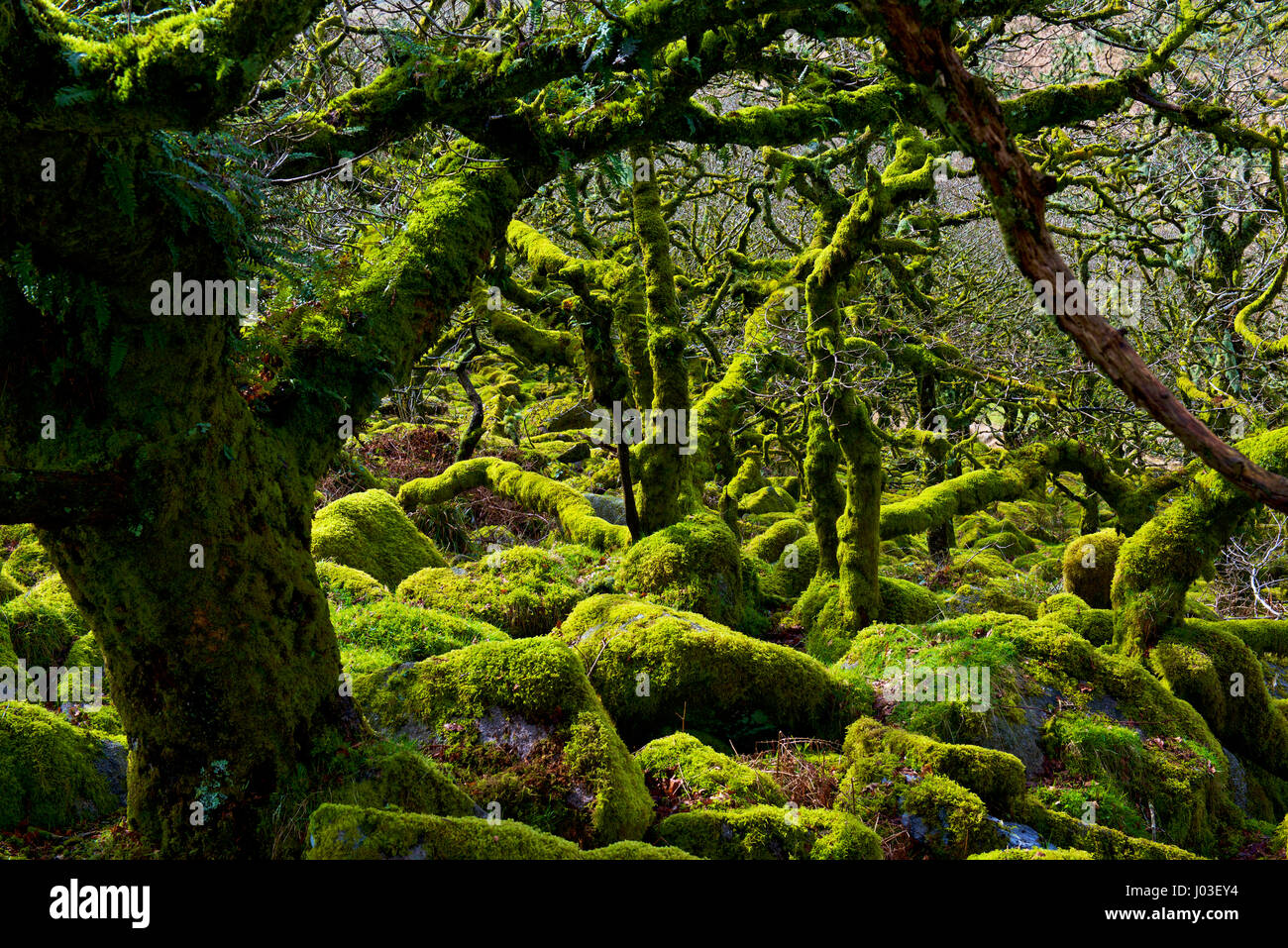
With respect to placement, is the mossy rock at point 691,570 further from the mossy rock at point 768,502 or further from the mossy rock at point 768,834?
the mossy rock at point 768,502

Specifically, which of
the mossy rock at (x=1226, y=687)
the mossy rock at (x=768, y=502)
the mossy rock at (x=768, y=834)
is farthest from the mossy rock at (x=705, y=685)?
the mossy rock at (x=768, y=502)

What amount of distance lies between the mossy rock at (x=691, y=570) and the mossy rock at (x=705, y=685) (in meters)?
2.21

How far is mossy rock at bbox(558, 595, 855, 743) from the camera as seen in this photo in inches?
264

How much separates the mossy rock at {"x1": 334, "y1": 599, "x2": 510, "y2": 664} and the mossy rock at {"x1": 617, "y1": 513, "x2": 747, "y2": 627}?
2045 mm

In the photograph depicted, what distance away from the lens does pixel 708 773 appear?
17.8 ft

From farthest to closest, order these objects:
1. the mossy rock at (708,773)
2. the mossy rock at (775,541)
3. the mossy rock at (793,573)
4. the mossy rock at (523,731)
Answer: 1. the mossy rock at (775,541)
2. the mossy rock at (793,573)
3. the mossy rock at (708,773)
4. the mossy rock at (523,731)

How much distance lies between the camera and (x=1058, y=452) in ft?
33.7

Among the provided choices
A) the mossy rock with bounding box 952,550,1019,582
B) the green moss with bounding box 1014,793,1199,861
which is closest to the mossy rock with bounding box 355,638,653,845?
the green moss with bounding box 1014,793,1199,861

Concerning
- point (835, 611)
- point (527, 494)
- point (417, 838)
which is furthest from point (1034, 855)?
point (527, 494)

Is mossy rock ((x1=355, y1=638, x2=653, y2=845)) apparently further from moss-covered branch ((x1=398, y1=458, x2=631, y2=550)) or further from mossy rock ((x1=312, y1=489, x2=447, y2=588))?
moss-covered branch ((x1=398, y1=458, x2=631, y2=550))

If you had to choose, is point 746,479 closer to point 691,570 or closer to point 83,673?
point 691,570

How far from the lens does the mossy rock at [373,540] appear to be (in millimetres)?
10352

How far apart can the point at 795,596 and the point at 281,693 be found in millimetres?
8395

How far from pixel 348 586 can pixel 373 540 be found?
8.19 ft
